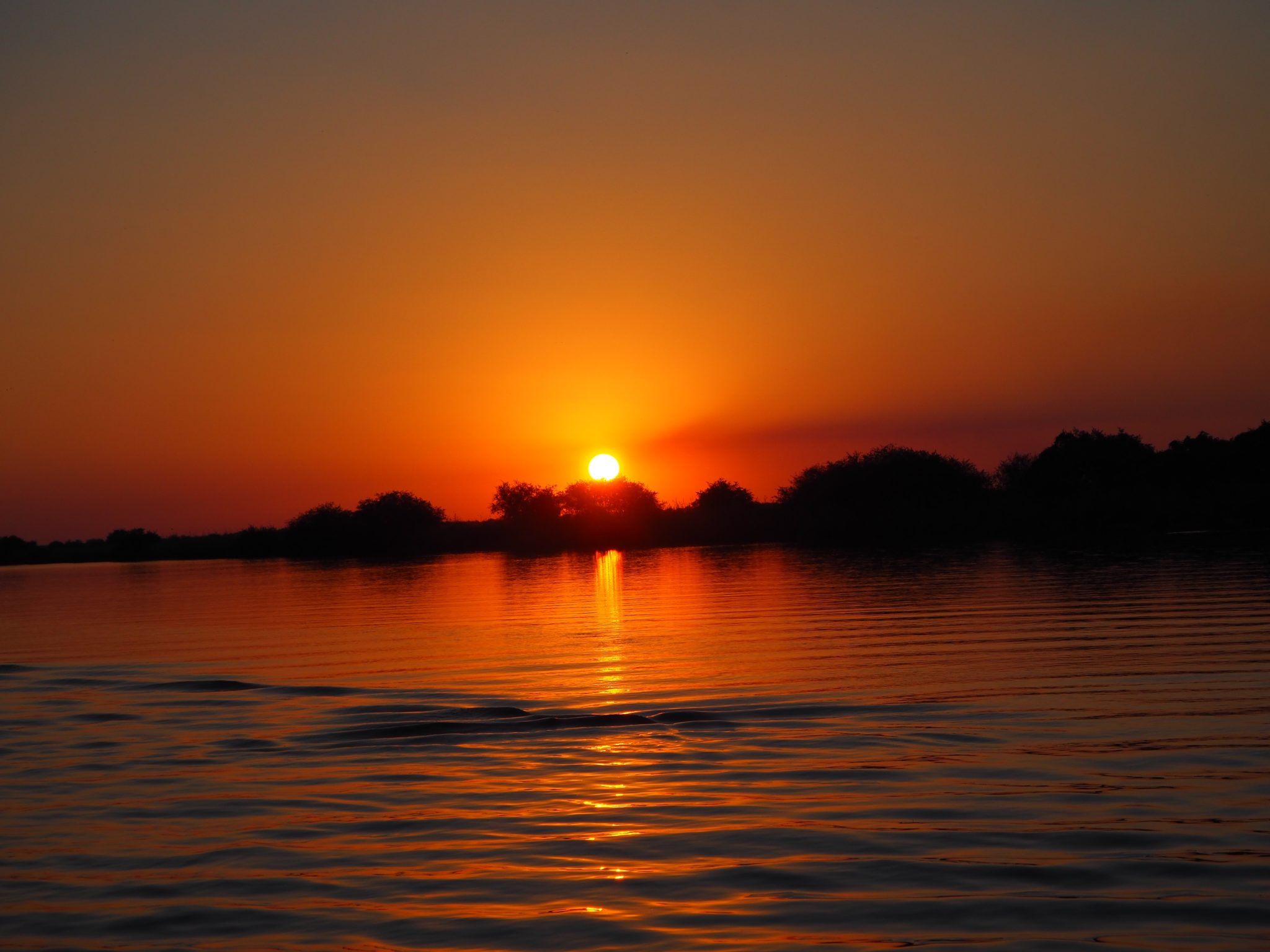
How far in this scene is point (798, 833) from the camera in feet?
34.0

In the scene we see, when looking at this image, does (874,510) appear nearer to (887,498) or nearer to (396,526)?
(887,498)

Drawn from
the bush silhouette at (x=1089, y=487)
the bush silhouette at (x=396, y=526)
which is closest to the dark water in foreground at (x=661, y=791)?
the bush silhouette at (x=1089, y=487)

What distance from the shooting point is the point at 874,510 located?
12825cm

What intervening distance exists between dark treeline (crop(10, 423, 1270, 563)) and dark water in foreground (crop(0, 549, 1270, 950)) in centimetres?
8446

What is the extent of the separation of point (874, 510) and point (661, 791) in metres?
119

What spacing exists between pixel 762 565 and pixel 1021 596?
3059 centimetres

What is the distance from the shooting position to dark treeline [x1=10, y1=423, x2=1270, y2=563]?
109500mm

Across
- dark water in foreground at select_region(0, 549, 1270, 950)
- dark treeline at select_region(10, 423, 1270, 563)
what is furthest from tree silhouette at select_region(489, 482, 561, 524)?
dark water in foreground at select_region(0, 549, 1270, 950)

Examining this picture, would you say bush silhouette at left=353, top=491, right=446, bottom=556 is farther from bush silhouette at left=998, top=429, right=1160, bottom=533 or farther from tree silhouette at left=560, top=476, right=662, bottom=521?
bush silhouette at left=998, top=429, right=1160, bottom=533

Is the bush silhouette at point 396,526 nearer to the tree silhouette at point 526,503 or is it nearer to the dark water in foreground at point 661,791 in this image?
the tree silhouette at point 526,503

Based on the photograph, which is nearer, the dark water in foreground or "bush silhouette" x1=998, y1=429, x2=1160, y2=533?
the dark water in foreground

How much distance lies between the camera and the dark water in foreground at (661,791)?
8.29 metres

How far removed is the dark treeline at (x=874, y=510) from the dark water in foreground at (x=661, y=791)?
84458 millimetres

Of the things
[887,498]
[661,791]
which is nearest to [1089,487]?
[887,498]
